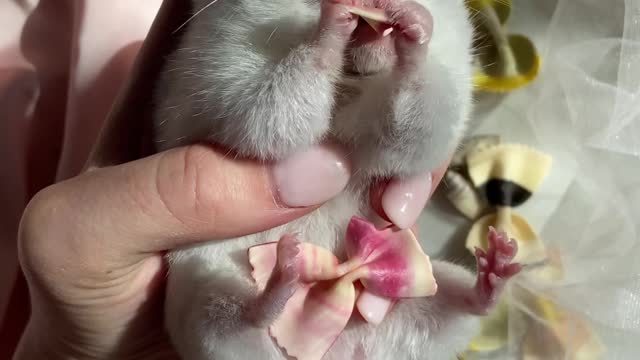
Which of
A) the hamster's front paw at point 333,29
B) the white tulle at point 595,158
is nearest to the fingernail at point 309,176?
the hamster's front paw at point 333,29

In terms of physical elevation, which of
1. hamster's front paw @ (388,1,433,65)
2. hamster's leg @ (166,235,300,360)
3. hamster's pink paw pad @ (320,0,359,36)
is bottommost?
hamster's leg @ (166,235,300,360)

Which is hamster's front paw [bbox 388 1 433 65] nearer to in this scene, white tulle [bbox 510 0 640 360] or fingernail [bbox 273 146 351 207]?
fingernail [bbox 273 146 351 207]

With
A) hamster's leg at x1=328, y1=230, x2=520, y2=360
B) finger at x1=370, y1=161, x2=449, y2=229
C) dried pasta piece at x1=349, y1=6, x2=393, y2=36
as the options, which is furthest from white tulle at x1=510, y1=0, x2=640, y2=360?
dried pasta piece at x1=349, y1=6, x2=393, y2=36

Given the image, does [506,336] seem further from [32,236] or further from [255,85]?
[32,236]

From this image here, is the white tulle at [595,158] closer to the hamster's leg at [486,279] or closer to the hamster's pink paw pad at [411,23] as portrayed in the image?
the hamster's leg at [486,279]

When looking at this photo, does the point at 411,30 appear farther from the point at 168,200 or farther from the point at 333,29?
the point at 168,200

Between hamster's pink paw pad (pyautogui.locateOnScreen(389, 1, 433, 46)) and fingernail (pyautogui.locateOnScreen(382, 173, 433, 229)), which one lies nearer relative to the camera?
hamster's pink paw pad (pyautogui.locateOnScreen(389, 1, 433, 46))
